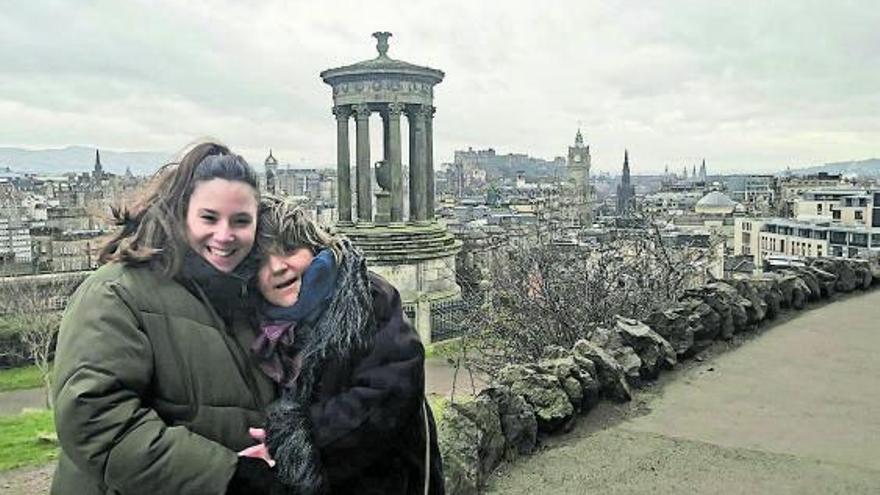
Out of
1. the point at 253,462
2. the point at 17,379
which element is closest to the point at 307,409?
the point at 253,462

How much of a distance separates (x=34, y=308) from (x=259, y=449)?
24.4 m

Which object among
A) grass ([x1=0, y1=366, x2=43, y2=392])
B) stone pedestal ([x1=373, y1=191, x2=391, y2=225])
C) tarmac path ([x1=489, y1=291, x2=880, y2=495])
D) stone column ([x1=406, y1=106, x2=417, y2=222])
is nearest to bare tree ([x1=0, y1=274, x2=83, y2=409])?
grass ([x1=0, y1=366, x2=43, y2=392])

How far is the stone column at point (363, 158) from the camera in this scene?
19.4 metres

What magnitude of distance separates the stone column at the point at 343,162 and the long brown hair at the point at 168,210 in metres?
17.8

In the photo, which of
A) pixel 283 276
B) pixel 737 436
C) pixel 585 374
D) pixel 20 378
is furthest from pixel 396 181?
pixel 283 276

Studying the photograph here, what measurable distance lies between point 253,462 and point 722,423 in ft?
14.0

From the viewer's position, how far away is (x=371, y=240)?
63.2 ft

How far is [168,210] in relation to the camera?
211 centimetres

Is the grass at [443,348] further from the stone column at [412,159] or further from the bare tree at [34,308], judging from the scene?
the bare tree at [34,308]

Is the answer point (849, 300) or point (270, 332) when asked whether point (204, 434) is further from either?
point (849, 300)

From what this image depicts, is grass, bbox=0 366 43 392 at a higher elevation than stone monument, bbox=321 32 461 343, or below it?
below

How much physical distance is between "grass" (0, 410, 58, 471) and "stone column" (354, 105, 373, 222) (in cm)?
855

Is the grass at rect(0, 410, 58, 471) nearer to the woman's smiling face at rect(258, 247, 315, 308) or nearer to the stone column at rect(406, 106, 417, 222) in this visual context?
the woman's smiling face at rect(258, 247, 315, 308)

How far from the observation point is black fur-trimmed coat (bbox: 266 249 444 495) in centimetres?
205
